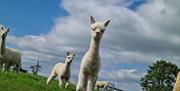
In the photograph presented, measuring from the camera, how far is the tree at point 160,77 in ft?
238

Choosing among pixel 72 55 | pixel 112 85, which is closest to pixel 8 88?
pixel 72 55

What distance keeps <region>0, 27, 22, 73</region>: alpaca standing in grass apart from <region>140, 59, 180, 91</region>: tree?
4821 centimetres

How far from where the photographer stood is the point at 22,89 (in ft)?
58.3

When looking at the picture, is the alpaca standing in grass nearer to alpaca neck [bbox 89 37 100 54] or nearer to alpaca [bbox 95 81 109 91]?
alpaca neck [bbox 89 37 100 54]

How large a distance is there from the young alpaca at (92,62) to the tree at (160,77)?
6105 cm

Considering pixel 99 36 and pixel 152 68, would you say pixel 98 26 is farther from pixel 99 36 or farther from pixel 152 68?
pixel 152 68

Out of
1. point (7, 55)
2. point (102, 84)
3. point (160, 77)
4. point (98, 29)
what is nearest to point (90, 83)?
point (98, 29)

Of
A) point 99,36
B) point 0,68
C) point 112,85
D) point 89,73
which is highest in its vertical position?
point 112,85

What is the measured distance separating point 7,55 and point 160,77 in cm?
5201

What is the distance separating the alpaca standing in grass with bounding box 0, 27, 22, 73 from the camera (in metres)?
23.5

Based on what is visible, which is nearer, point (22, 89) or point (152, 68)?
point (22, 89)

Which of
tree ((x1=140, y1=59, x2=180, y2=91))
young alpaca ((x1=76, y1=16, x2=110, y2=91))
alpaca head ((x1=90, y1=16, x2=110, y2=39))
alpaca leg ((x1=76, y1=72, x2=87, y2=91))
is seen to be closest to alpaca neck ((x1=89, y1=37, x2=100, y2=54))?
young alpaca ((x1=76, y1=16, x2=110, y2=91))

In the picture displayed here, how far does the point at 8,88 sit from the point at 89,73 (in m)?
7.02

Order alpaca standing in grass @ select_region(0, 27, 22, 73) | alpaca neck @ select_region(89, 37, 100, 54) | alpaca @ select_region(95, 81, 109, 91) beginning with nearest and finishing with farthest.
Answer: alpaca neck @ select_region(89, 37, 100, 54) < alpaca standing in grass @ select_region(0, 27, 22, 73) < alpaca @ select_region(95, 81, 109, 91)
